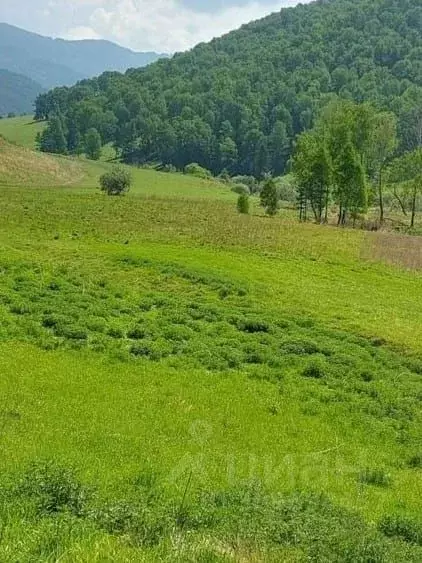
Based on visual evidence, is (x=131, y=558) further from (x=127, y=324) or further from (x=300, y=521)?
(x=127, y=324)

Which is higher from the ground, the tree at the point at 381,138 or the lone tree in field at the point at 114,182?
the tree at the point at 381,138

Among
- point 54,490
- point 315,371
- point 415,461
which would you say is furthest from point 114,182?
point 54,490

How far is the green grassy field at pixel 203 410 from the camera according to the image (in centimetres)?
920

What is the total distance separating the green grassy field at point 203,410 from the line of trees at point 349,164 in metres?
37.3

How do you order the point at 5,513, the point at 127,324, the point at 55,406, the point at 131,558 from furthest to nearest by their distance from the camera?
the point at 127,324
the point at 55,406
the point at 5,513
the point at 131,558

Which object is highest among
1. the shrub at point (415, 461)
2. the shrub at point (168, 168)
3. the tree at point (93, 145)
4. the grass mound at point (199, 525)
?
the tree at point (93, 145)

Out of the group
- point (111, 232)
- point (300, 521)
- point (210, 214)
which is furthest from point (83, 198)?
point (300, 521)

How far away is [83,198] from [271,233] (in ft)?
94.7

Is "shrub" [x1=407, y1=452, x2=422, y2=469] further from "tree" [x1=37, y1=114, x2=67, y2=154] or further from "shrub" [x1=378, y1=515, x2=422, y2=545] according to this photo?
"tree" [x1=37, y1=114, x2=67, y2=154]

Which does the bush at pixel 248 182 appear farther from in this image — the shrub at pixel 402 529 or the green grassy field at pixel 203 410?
the shrub at pixel 402 529

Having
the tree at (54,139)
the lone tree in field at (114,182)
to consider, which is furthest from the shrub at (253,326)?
the tree at (54,139)

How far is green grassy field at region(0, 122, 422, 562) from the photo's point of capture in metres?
9.20

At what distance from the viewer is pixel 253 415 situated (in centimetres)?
1633

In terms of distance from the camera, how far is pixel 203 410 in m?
16.2
